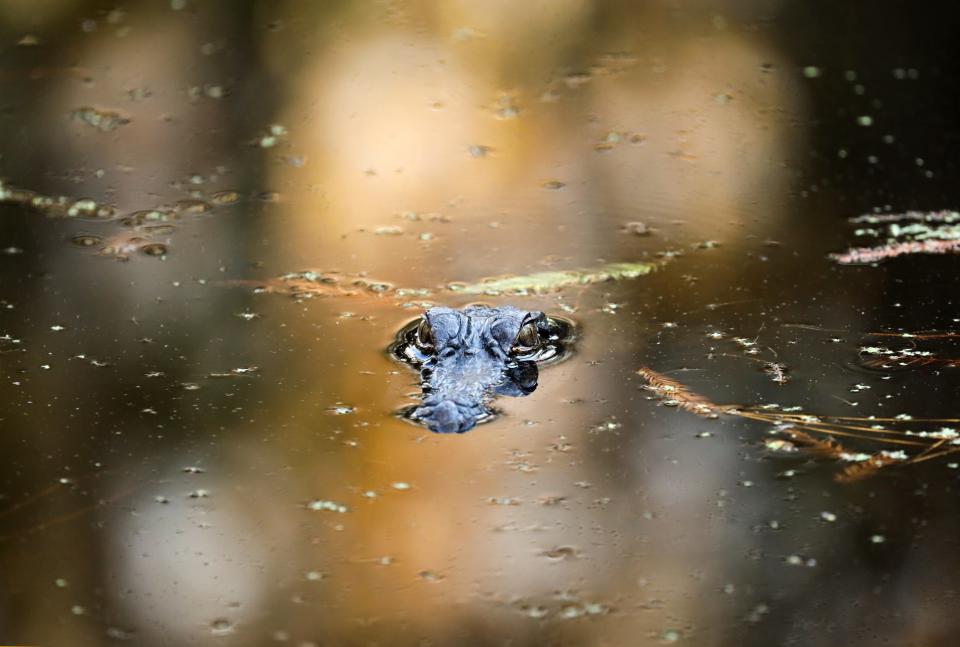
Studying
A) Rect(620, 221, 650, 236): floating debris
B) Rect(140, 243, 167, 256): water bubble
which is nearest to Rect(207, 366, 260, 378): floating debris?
Rect(140, 243, 167, 256): water bubble

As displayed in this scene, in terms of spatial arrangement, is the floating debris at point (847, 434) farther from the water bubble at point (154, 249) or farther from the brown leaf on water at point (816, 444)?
the water bubble at point (154, 249)

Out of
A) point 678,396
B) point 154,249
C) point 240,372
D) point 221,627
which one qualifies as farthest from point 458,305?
point 221,627

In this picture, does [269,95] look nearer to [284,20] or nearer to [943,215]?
[284,20]

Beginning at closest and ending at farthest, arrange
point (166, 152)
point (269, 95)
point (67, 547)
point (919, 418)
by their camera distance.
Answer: point (67, 547) → point (919, 418) → point (166, 152) → point (269, 95)

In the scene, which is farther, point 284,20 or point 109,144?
point 284,20

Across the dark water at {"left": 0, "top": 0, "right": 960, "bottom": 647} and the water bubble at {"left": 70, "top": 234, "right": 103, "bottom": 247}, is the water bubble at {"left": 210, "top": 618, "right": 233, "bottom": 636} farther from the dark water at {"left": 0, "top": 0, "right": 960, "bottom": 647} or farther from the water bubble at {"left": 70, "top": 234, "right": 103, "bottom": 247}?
the water bubble at {"left": 70, "top": 234, "right": 103, "bottom": 247}

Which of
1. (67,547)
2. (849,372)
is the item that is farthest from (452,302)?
(67,547)

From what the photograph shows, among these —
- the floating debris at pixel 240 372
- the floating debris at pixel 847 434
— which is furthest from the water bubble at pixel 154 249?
the floating debris at pixel 847 434
